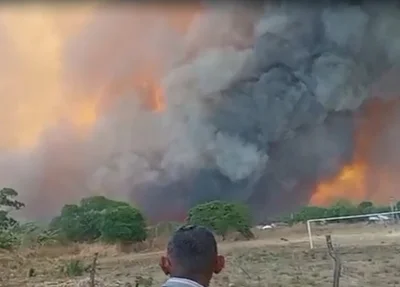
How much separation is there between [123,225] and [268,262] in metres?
0.74

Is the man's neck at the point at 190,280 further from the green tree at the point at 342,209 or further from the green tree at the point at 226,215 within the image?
the green tree at the point at 342,209

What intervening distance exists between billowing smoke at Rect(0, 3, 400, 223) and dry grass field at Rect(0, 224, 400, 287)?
0.19 meters

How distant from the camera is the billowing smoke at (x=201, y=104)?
126 inches

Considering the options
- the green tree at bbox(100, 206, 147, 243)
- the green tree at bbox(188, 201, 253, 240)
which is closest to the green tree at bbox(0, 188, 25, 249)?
the green tree at bbox(100, 206, 147, 243)

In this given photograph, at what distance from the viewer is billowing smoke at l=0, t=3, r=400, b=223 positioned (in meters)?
3.21

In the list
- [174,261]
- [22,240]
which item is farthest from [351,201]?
[174,261]

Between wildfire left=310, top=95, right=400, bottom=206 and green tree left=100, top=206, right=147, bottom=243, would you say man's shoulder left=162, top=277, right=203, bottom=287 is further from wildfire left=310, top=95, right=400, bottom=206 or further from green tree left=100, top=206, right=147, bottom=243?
wildfire left=310, top=95, right=400, bottom=206

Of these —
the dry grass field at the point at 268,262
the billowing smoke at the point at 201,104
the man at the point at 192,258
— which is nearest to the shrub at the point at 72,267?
the dry grass field at the point at 268,262

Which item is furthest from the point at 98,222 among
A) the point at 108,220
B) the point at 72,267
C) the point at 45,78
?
the point at 45,78

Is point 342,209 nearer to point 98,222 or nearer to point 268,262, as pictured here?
point 268,262

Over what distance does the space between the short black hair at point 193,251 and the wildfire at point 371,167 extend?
7.46ft

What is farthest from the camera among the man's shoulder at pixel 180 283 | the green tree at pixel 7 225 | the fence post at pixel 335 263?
the fence post at pixel 335 263

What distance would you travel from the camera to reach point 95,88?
3.28 m

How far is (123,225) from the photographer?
3164mm
